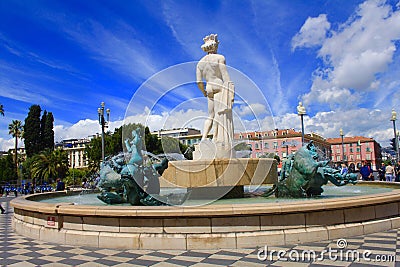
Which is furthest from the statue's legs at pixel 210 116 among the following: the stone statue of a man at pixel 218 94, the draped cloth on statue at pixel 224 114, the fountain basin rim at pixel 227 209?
the fountain basin rim at pixel 227 209

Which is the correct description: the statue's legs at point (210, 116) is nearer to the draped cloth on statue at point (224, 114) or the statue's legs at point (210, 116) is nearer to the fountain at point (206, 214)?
the draped cloth on statue at point (224, 114)

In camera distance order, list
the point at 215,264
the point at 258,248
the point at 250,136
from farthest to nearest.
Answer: the point at 250,136 < the point at 258,248 < the point at 215,264

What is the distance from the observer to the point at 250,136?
12.7 metres

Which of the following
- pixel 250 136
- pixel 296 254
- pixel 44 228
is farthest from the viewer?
pixel 250 136

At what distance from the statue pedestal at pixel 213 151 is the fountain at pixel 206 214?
4.40 feet

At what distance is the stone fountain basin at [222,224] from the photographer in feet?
17.9

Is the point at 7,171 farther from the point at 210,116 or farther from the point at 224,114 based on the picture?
the point at 224,114

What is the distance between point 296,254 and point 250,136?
26.3 ft

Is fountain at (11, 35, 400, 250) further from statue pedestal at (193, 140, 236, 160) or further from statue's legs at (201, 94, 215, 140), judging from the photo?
statue's legs at (201, 94, 215, 140)

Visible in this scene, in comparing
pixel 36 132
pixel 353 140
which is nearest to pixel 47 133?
pixel 36 132

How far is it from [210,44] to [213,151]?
11.4ft

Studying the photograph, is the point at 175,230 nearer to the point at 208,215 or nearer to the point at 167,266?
the point at 208,215

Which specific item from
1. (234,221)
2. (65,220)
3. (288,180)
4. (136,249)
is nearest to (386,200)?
(288,180)

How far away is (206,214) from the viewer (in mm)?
5391
